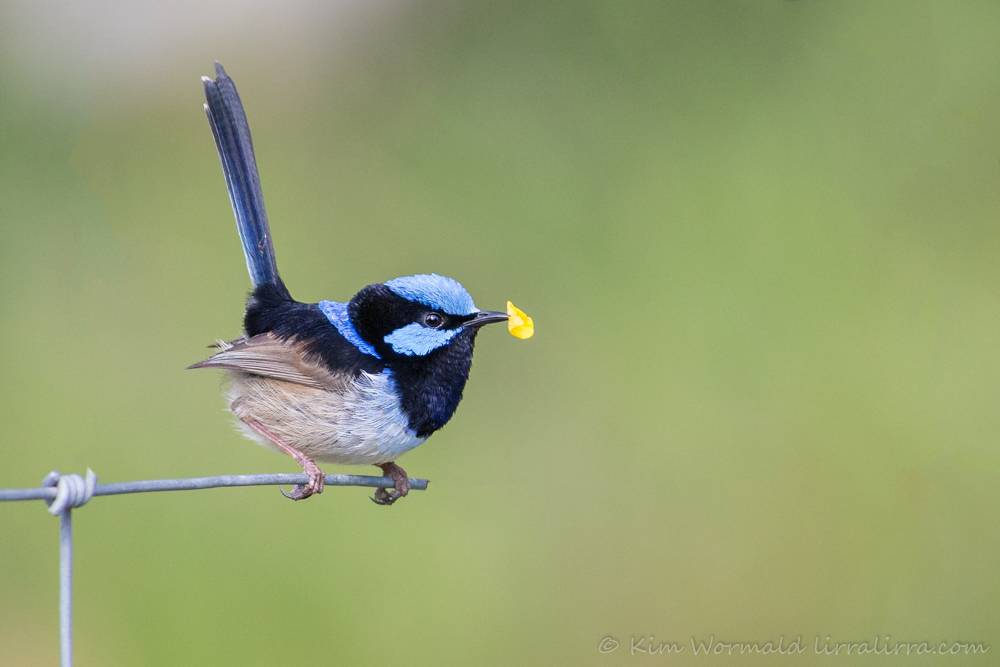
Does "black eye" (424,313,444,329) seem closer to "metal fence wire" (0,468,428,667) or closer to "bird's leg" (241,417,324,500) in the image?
"bird's leg" (241,417,324,500)

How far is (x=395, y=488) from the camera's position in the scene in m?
3.11

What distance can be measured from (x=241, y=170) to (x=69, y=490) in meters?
1.54

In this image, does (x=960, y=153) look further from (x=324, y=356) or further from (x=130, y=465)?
(x=130, y=465)

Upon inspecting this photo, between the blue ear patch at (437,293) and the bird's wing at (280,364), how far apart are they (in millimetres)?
312

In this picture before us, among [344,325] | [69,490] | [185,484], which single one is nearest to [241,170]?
[344,325]

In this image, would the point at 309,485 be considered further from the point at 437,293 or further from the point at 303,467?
the point at 437,293

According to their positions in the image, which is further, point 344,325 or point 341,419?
point 344,325

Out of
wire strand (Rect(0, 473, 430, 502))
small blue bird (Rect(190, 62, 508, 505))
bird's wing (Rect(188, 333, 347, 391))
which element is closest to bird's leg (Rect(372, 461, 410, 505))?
small blue bird (Rect(190, 62, 508, 505))

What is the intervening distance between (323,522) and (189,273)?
160 cm

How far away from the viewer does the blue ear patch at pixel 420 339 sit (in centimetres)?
287

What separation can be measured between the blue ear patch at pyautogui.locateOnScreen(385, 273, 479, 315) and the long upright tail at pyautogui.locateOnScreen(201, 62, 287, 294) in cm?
57

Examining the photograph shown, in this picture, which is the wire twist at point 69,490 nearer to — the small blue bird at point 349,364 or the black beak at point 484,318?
the small blue bird at point 349,364

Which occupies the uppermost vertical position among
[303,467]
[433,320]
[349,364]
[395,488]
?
[433,320]

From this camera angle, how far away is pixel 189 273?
201 inches
